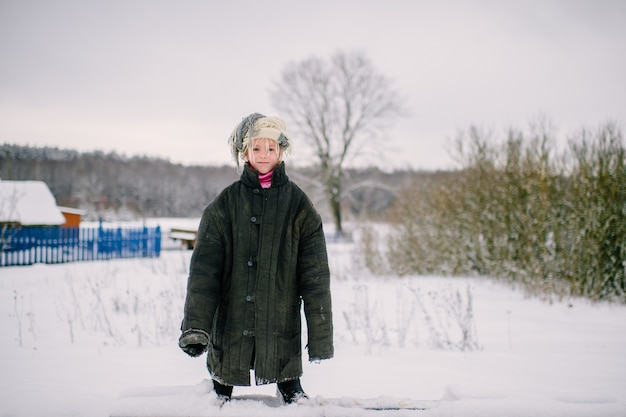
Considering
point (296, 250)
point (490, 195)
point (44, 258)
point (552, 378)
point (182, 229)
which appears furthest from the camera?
point (182, 229)

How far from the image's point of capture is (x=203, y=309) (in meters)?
1.79

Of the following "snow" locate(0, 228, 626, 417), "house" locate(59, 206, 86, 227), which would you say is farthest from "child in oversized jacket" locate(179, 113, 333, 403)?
"house" locate(59, 206, 86, 227)

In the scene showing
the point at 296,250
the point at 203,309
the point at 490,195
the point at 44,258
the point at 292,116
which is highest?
the point at 292,116

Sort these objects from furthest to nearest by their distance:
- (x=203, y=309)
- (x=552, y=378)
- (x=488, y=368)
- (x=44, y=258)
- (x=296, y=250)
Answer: (x=44, y=258), (x=488, y=368), (x=552, y=378), (x=296, y=250), (x=203, y=309)

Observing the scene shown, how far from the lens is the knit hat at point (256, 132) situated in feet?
6.68

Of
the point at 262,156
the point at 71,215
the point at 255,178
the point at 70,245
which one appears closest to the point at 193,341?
the point at 255,178

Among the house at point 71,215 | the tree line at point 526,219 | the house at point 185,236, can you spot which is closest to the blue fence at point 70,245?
the house at point 185,236

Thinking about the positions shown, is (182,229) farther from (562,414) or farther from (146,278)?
(562,414)

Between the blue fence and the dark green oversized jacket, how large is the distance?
12927 millimetres

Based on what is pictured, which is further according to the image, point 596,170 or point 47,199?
point 47,199

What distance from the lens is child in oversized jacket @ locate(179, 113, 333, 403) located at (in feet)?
5.95

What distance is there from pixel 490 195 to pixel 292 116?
20131 millimetres

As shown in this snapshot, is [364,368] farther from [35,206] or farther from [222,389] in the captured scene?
[35,206]

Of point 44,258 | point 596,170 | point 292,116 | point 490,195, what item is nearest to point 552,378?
point 596,170
